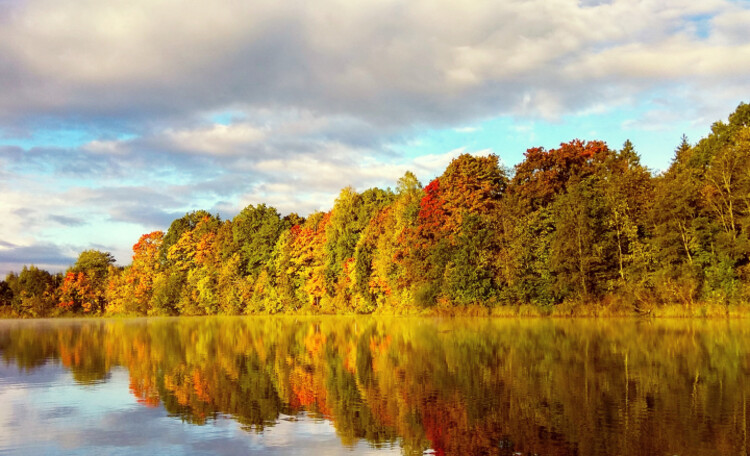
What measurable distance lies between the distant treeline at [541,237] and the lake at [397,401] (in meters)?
23.1

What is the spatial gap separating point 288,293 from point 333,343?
62.1 m

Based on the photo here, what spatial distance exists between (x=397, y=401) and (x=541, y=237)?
4500 centimetres

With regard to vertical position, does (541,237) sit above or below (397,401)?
above

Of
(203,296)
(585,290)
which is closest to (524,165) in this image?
(585,290)

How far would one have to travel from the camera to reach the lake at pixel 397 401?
38.5 ft

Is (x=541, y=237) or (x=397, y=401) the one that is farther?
(x=541, y=237)

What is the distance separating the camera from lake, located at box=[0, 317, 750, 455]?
1174 centimetres

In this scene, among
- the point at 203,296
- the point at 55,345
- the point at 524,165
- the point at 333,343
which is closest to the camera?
the point at 333,343

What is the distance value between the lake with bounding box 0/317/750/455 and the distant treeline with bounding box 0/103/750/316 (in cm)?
2307

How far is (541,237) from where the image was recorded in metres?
57.9

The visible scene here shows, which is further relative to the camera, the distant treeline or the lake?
the distant treeline

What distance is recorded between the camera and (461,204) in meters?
64.2

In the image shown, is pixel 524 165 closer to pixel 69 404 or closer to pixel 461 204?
pixel 461 204

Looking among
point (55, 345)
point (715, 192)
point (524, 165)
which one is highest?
point (524, 165)
